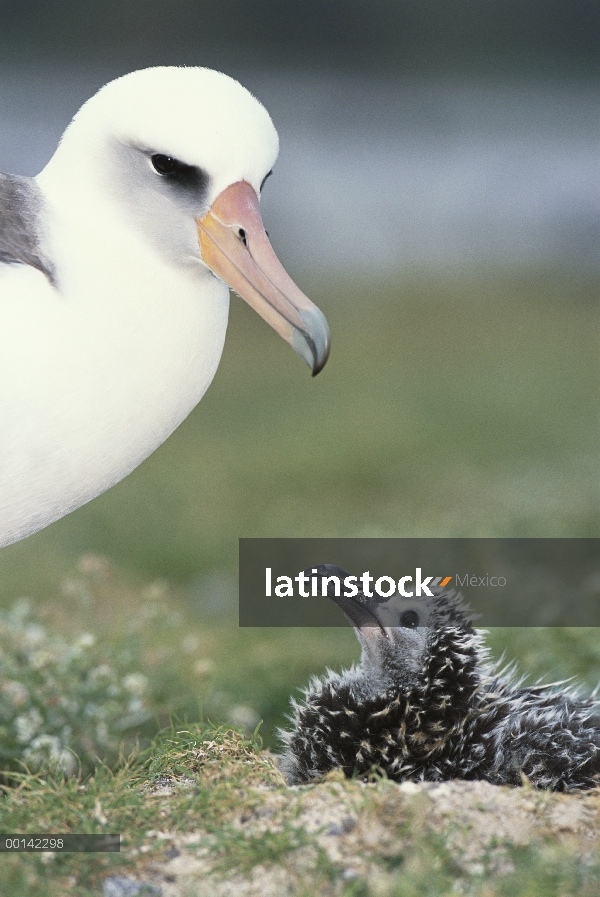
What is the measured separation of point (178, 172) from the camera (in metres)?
2.90

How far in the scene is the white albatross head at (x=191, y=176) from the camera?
2775mm

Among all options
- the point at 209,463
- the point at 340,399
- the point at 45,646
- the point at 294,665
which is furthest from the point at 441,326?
the point at 45,646

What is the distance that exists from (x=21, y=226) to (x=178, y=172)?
1.38 feet

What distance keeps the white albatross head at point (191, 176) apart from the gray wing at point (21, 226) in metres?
0.08

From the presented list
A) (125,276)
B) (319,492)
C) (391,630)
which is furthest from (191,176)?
(319,492)

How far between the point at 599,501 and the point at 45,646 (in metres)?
3.43

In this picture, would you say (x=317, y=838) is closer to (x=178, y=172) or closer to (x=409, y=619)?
(x=409, y=619)

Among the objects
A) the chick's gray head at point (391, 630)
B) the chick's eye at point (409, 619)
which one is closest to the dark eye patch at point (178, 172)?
the chick's gray head at point (391, 630)

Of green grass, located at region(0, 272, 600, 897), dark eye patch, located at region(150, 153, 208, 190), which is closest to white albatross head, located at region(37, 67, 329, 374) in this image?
dark eye patch, located at region(150, 153, 208, 190)

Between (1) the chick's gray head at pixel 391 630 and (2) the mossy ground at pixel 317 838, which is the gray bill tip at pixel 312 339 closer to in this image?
(1) the chick's gray head at pixel 391 630

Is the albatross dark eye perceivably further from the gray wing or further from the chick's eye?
the chick's eye

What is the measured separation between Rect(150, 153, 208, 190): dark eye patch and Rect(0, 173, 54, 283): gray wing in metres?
0.32

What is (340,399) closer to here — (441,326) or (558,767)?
(441,326)

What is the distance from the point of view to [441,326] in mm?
10797
